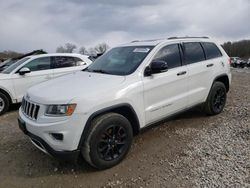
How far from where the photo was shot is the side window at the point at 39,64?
295 inches

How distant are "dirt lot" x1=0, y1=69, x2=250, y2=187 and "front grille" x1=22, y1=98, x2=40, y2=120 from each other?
824mm

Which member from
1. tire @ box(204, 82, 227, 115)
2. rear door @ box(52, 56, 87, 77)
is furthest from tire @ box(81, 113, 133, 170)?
rear door @ box(52, 56, 87, 77)

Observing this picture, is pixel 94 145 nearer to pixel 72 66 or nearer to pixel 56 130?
pixel 56 130

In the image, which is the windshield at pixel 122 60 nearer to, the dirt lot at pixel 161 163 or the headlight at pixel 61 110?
the headlight at pixel 61 110

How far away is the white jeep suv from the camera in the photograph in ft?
10.4

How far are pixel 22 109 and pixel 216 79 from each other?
4023mm

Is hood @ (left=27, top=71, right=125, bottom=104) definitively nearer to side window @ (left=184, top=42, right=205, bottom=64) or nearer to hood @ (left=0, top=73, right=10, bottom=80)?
side window @ (left=184, top=42, right=205, bottom=64)

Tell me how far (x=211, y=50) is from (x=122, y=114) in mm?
2916

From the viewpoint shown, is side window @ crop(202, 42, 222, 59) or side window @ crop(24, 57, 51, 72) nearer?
side window @ crop(202, 42, 222, 59)

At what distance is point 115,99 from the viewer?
3.45 m

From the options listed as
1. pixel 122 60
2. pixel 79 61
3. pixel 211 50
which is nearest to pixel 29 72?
pixel 79 61

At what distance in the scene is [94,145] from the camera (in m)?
3.29

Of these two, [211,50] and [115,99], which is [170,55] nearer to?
[211,50]

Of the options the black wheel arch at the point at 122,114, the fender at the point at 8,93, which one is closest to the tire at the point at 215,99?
the black wheel arch at the point at 122,114
